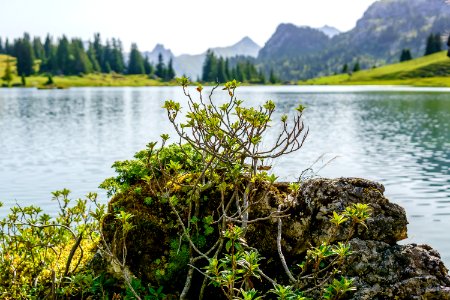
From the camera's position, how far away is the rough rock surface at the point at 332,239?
802cm

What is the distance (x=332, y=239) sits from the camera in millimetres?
7707

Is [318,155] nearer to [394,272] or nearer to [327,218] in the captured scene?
[327,218]

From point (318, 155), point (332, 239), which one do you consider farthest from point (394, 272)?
point (318, 155)

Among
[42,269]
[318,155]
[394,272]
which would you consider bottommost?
[318,155]

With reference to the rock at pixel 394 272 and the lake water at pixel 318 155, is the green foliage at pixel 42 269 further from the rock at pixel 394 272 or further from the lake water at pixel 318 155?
the lake water at pixel 318 155

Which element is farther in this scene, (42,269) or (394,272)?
(42,269)

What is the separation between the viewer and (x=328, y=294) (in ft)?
21.8

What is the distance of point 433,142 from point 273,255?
3830cm

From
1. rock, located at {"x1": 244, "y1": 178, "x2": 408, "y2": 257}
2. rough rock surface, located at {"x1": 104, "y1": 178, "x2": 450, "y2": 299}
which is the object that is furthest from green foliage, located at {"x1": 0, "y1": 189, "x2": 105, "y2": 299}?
rock, located at {"x1": 244, "y1": 178, "x2": 408, "y2": 257}

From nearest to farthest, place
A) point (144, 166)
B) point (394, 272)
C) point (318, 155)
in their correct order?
point (394, 272) → point (144, 166) → point (318, 155)

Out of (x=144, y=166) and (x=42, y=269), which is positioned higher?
(x=144, y=166)

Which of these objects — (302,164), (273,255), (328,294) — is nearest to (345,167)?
(302,164)

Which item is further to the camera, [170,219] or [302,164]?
[302,164]

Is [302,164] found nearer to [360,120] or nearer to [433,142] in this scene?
[433,142]
